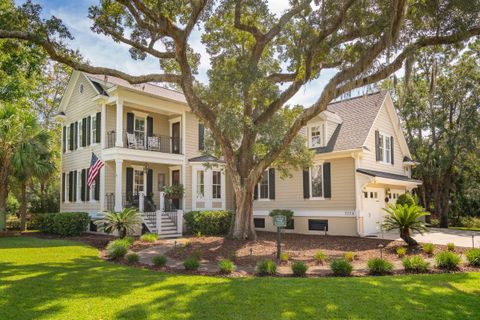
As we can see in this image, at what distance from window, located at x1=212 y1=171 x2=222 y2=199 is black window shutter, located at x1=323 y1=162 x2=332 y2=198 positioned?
6.18 metres

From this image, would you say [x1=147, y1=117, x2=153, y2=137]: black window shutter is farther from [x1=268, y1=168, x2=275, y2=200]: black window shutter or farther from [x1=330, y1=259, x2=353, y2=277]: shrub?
[x1=330, y1=259, x2=353, y2=277]: shrub

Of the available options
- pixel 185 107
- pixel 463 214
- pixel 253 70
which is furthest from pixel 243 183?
pixel 463 214

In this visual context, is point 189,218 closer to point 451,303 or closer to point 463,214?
point 451,303

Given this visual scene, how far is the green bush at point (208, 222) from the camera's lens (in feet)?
58.6

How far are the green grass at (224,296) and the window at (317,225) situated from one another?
9744 mm

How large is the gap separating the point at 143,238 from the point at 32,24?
8.66m

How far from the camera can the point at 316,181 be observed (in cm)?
1839

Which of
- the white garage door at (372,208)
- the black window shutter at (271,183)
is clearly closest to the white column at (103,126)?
the black window shutter at (271,183)

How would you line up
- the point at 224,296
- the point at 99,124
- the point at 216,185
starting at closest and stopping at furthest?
1. the point at 224,296
2. the point at 99,124
3. the point at 216,185

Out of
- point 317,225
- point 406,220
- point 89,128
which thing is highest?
point 89,128

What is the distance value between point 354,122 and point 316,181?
3792mm

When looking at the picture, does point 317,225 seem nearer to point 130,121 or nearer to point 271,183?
point 271,183

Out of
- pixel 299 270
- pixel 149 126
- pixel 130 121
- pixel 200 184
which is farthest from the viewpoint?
pixel 200 184

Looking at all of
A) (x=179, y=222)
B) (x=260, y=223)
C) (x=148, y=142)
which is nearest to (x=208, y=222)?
(x=179, y=222)
